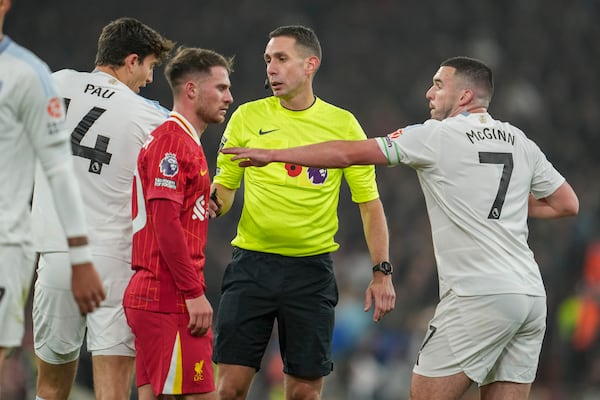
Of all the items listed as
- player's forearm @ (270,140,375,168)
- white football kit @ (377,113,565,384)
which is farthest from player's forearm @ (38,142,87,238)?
white football kit @ (377,113,565,384)

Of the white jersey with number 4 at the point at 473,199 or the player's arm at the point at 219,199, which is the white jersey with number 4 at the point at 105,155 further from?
the white jersey with number 4 at the point at 473,199

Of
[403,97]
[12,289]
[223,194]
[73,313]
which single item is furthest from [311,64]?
[403,97]

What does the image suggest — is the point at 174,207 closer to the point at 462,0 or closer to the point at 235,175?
the point at 235,175

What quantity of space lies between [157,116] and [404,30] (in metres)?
14.9

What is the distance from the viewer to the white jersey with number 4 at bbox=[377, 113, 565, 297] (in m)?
5.79

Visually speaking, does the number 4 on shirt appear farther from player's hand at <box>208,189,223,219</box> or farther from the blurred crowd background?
the blurred crowd background

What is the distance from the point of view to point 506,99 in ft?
60.4

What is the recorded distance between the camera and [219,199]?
259 inches

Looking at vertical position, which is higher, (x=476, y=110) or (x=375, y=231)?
(x=476, y=110)

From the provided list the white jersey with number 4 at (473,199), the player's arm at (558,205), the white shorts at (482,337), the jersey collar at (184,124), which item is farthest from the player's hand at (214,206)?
the player's arm at (558,205)

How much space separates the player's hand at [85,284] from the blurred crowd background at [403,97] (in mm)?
7391

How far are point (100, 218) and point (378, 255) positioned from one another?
180 cm

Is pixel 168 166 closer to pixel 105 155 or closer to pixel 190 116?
pixel 190 116

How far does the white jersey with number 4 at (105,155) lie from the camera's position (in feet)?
18.9
